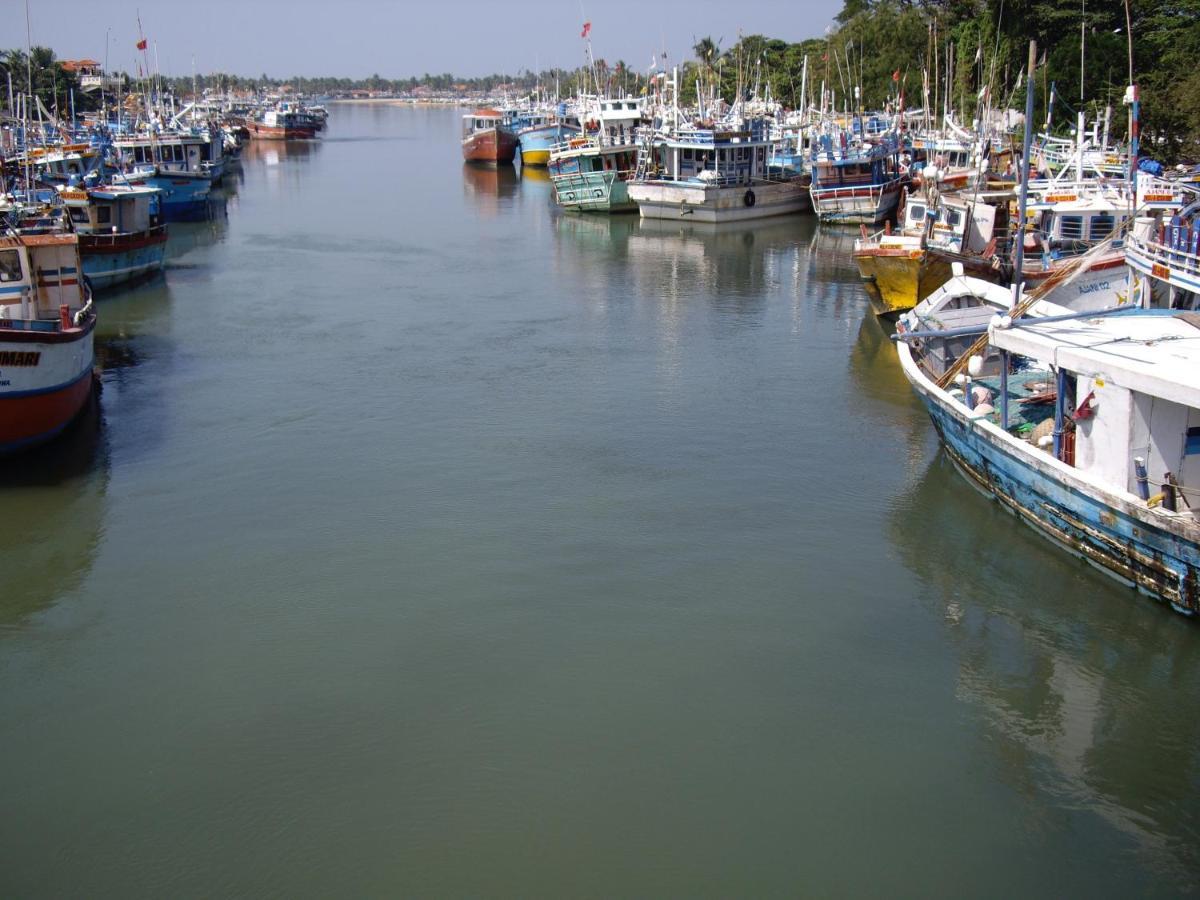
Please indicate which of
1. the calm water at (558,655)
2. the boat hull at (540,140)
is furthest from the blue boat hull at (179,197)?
the boat hull at (540,140)

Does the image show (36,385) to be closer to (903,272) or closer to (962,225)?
(903,272)

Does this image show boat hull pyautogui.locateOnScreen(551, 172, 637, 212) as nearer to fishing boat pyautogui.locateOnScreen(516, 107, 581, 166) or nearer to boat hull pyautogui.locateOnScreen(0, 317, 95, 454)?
fishing boat pyautogui.locateOnScreen(516, 107, 581, 166)

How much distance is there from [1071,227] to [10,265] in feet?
68.7

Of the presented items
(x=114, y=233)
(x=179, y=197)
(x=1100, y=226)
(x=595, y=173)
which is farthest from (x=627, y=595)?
(x=179, y=197)

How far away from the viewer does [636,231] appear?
4347 cm

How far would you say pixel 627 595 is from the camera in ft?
43.5

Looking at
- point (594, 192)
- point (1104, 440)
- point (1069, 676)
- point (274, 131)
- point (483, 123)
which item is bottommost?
point (1069, 676)

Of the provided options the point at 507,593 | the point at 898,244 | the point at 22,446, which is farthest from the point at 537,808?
the point at 898,244

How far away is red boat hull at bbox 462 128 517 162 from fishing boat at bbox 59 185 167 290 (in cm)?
4380

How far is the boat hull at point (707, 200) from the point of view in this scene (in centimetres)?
4403

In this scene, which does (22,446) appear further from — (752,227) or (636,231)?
(752,227)

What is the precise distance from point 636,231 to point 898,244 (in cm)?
1883

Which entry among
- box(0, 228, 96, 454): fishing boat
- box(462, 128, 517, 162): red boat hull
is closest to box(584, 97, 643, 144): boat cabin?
box(462, 128, 517, 162): red boat hull

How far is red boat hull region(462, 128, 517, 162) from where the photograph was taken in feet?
245
